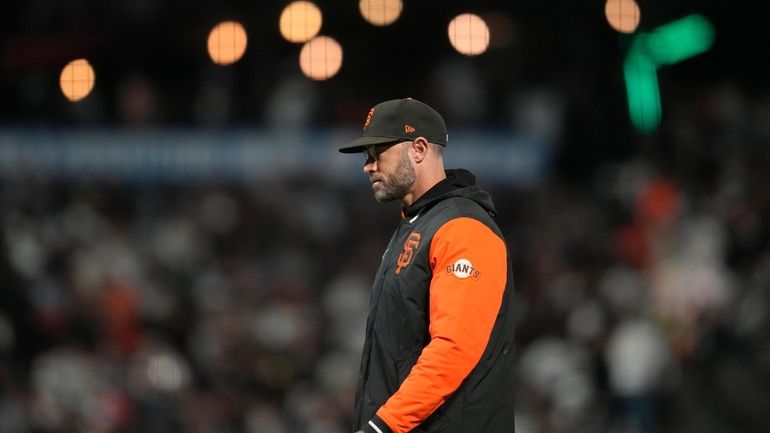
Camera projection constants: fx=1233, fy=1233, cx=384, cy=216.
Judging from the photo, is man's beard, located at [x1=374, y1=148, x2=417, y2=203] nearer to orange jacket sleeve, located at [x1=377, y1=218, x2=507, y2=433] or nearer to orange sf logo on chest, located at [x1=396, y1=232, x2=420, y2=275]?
orange sf logo on chest, located at [x1=396, y1=232, x2=420, y2=275]

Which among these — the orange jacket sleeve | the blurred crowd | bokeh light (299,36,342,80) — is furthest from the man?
bokeh light (299,36,342,80)

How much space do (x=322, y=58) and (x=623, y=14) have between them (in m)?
2.86

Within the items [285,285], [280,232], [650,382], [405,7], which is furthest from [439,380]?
[405,7]

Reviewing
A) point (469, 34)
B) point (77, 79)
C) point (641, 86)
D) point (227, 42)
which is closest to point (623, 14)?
point (641, 86)

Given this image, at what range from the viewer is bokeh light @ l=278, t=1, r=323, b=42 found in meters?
11.5

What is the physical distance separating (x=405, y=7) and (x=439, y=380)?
894 centimetres

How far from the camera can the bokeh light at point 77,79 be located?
11.6 m

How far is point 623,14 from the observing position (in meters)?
11.3

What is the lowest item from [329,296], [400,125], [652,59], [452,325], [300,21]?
[329,296]

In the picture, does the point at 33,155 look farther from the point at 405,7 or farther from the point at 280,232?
the point at 405,7

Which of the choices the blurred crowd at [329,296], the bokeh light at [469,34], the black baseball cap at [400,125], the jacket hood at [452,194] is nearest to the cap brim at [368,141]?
the black baseball cap at [400,125]

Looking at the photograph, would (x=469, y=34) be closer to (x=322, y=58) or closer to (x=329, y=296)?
(x=322, y=58)

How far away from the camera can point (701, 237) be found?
9.99 meters

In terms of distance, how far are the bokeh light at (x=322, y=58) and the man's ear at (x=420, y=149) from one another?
27.2 feet
